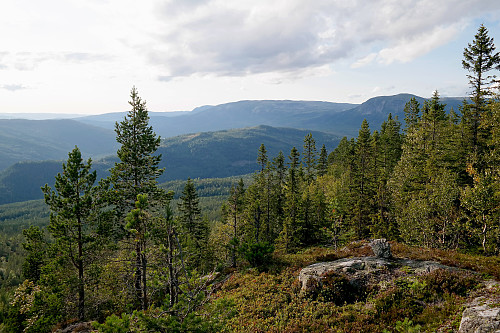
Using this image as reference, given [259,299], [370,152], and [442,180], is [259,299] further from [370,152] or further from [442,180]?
[370,152]

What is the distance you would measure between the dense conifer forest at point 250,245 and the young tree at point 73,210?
0.09m

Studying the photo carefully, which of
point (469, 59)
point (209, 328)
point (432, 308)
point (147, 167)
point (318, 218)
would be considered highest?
point (469, 59)

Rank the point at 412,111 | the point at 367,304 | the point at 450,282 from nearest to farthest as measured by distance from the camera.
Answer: the point at 450,282
the point at 367,304
the point at 412,111

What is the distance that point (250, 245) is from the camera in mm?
23141

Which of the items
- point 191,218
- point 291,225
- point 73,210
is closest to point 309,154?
point 291,225

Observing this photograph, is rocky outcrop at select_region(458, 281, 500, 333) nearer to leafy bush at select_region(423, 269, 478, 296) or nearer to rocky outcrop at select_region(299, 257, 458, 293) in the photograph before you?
leafy bush at select_region(423, 269, 478, 296)

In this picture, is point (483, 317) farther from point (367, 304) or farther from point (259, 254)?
point (259, 254)

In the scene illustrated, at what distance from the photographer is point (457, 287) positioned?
41.8 ft

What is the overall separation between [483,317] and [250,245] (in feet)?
53.5

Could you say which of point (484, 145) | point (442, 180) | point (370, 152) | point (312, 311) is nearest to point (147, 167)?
point (312, 311)

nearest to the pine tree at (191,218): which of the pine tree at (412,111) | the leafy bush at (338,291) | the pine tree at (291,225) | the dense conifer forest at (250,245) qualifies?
the dense conifer forest at (250,245)

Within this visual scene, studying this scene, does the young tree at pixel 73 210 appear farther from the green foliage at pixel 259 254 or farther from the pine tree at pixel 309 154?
the pine tree at pixel 309 154

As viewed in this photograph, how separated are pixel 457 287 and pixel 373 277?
3917 millimetres

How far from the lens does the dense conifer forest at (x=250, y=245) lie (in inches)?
353
